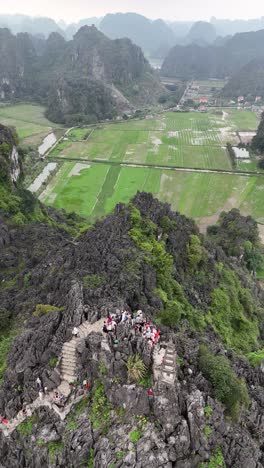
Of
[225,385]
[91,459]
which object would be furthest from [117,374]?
[225,385]

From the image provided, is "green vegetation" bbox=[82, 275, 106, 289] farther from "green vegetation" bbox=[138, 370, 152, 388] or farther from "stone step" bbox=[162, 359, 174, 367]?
"stone step" bbox=[162, 359, 174, 367]

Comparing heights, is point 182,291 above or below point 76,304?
below

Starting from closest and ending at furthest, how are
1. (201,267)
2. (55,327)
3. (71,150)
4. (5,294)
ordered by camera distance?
(55,327) → (5,294) → (201,267) → (71,150)

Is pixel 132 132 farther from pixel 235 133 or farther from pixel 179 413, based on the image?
pixel 179 413

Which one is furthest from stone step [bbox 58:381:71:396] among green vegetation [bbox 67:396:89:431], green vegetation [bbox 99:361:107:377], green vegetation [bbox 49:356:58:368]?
green vegetation [bbox 99:361:107:377]

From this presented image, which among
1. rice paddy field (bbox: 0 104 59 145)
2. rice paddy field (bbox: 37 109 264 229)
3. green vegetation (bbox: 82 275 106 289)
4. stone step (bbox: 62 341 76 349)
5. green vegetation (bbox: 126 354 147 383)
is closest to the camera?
green vegetation (bbox: 126 354 147 383)

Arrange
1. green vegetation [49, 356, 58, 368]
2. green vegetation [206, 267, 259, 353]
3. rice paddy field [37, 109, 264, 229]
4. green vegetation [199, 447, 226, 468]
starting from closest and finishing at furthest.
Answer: green vegetation [199, 447, 226, 468], green vegetation [49, 356, 58, 368], green vegetation [206, 267, 259, 353], rice paddy field [37, 109, 264, 229]

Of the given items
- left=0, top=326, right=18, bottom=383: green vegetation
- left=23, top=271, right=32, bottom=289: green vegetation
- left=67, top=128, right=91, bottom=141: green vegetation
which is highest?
left=0, top=326, right=18, bottom=383: green vegetation

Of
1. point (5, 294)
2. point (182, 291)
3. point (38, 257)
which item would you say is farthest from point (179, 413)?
point (38, 257)
